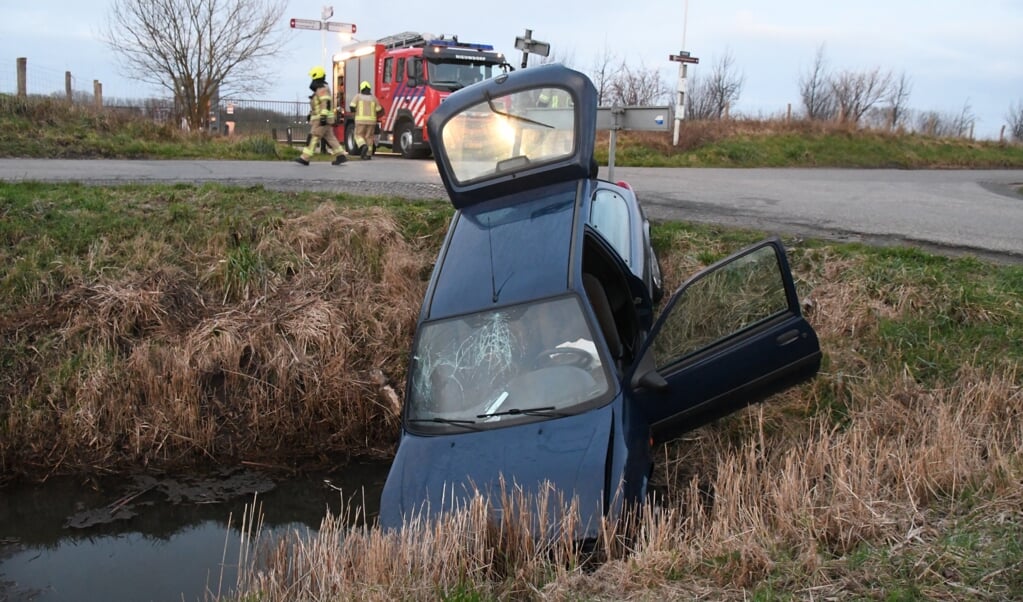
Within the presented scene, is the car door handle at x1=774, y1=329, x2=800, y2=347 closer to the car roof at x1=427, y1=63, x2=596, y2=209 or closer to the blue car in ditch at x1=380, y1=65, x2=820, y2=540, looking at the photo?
the blue car in ditch at x1=380, y1=65, x2=820, y2=540

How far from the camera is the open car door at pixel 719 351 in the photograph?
186 inches

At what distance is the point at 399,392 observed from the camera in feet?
25.1

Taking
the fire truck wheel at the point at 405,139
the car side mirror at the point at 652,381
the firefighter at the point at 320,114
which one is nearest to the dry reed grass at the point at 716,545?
the car side mirror at the point at 652,381

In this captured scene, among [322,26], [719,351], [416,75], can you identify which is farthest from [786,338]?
[322,26]

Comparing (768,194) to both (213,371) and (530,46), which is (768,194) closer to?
(530,46)

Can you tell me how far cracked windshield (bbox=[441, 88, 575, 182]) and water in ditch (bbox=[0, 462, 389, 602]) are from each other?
8.47 ft

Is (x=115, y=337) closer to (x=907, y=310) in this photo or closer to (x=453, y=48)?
(x=907, y=310)

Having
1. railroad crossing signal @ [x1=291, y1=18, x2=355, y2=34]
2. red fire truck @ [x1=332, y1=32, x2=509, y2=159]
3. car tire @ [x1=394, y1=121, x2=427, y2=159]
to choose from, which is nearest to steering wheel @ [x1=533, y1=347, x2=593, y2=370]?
red fire truck @ [x1=332, y1=32, x2=509, y2=159]

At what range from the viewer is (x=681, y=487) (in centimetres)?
582

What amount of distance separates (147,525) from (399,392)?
2.26 m

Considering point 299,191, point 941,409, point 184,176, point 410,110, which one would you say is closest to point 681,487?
point 941,409

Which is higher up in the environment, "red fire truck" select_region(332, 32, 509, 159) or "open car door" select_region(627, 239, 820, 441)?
"red fire truck" select_region(332, 32, 509, 159)

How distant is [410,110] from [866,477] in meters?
16.8

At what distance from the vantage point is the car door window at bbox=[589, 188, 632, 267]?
6234 millimetres
